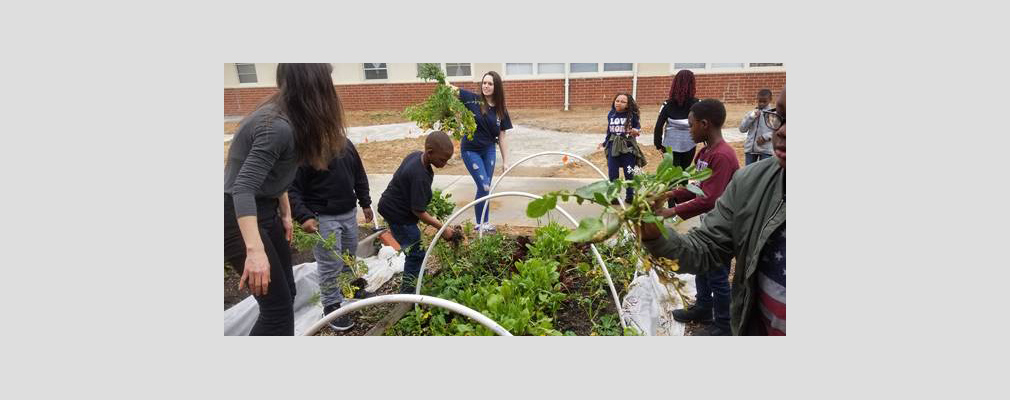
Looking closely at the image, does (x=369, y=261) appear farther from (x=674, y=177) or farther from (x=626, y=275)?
(x=674, y=177)

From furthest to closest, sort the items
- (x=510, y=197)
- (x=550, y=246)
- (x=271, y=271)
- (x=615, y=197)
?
(x=510, y=197) → (x=550, y=246) → (x=271, y=271) → (x=615, y=197)

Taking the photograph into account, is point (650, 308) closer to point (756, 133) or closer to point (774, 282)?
point (774, 282)

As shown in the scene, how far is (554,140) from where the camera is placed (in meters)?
11.5

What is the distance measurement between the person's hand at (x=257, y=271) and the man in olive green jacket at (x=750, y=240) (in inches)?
55.5

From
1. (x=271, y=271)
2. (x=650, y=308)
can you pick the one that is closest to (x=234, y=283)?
(x=271, y=271)

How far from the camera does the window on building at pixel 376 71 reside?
12047mm

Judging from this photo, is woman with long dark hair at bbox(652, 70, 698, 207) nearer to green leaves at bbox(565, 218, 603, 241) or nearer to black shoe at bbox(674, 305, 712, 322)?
black shoe at bbox(674, 305, 712, 322)

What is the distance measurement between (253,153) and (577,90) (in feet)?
39.8

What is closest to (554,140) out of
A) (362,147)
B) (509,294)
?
(362,147)

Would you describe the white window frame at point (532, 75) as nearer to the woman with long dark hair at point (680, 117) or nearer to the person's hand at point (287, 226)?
the woman with long dark hair at point (680, 117)

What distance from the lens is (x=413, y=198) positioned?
3053 mm

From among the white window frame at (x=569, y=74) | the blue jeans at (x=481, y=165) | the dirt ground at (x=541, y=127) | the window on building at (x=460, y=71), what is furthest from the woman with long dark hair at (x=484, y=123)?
the window on building at (x=460, y=71)

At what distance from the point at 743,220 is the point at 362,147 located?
10156mm

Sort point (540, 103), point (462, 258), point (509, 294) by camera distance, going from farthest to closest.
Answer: point (540, 103), point (462, 258), point (509, 294)
